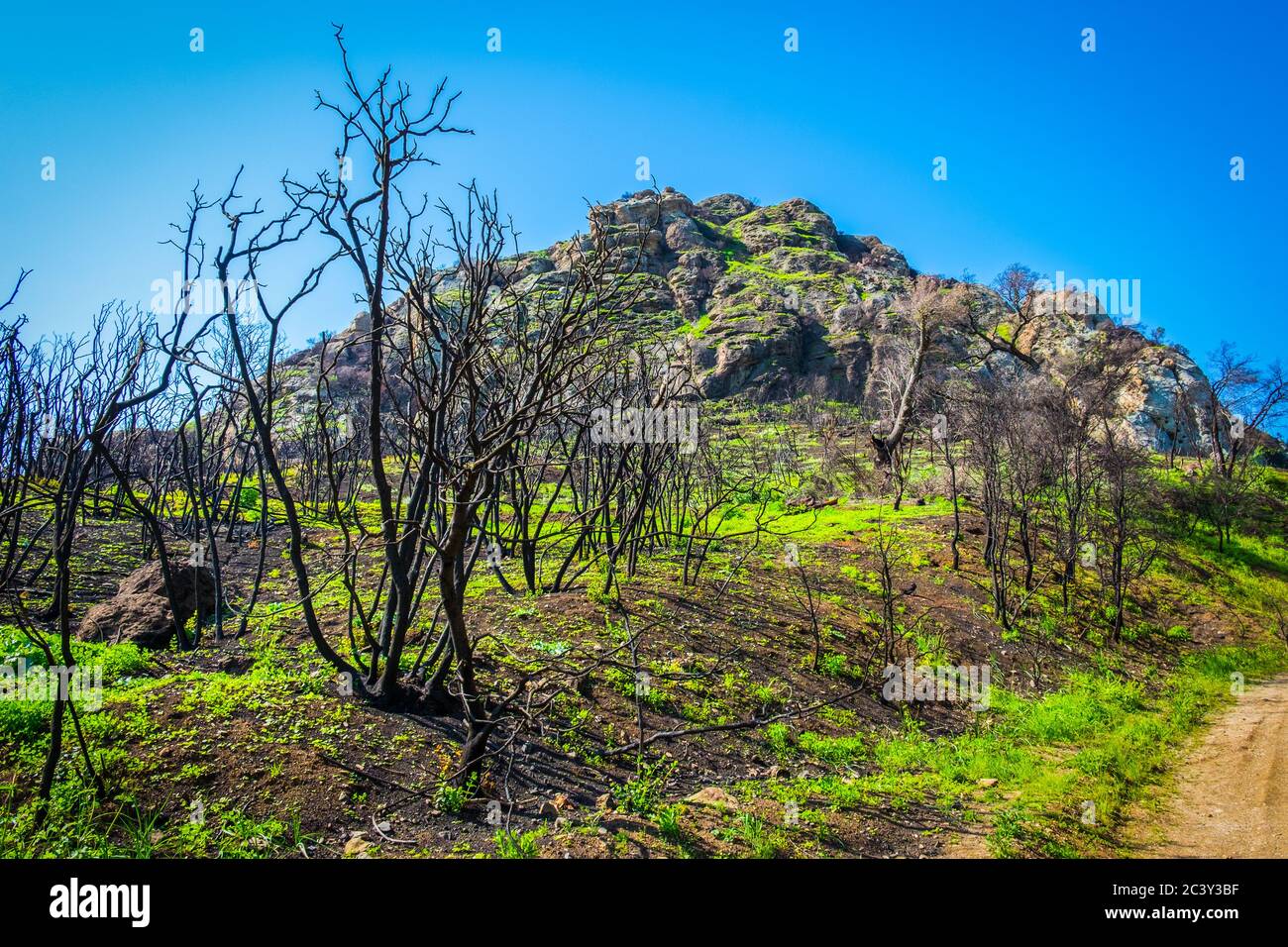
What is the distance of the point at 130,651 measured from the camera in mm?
5641

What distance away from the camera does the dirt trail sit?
4645mm

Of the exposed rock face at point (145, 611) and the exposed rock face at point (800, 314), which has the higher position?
the exposed rock face at point (800, 314)

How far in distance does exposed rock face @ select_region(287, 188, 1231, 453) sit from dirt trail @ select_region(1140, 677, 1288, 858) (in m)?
6.08

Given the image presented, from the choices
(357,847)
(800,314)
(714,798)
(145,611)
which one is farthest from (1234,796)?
(800,314)

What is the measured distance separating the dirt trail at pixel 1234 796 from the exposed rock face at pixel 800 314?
608 cm

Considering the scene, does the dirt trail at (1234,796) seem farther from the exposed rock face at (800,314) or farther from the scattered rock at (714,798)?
the exposed rock face at (800,314)

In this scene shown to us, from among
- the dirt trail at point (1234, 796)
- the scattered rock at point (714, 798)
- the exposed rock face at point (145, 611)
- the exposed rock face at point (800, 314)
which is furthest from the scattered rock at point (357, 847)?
the dirt trail at point (1234, 796)

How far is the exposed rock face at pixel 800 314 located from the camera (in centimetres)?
3894

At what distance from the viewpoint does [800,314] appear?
229 feet

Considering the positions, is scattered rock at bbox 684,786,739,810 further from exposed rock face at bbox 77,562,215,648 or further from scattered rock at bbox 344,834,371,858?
exposed rock face at bbox 77,562,215,648

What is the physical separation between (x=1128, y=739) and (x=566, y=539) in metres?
9.46

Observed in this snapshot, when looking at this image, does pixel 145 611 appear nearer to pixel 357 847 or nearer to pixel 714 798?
pixel 357 847

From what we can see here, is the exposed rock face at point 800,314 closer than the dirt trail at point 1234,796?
No

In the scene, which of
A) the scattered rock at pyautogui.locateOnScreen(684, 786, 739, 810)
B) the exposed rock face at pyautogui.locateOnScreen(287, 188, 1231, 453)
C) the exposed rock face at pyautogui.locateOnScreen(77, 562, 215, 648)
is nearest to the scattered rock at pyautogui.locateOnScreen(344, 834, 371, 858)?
the scattered rock at pyautogui.locateOnScreen(684, 786, 739, 810)
